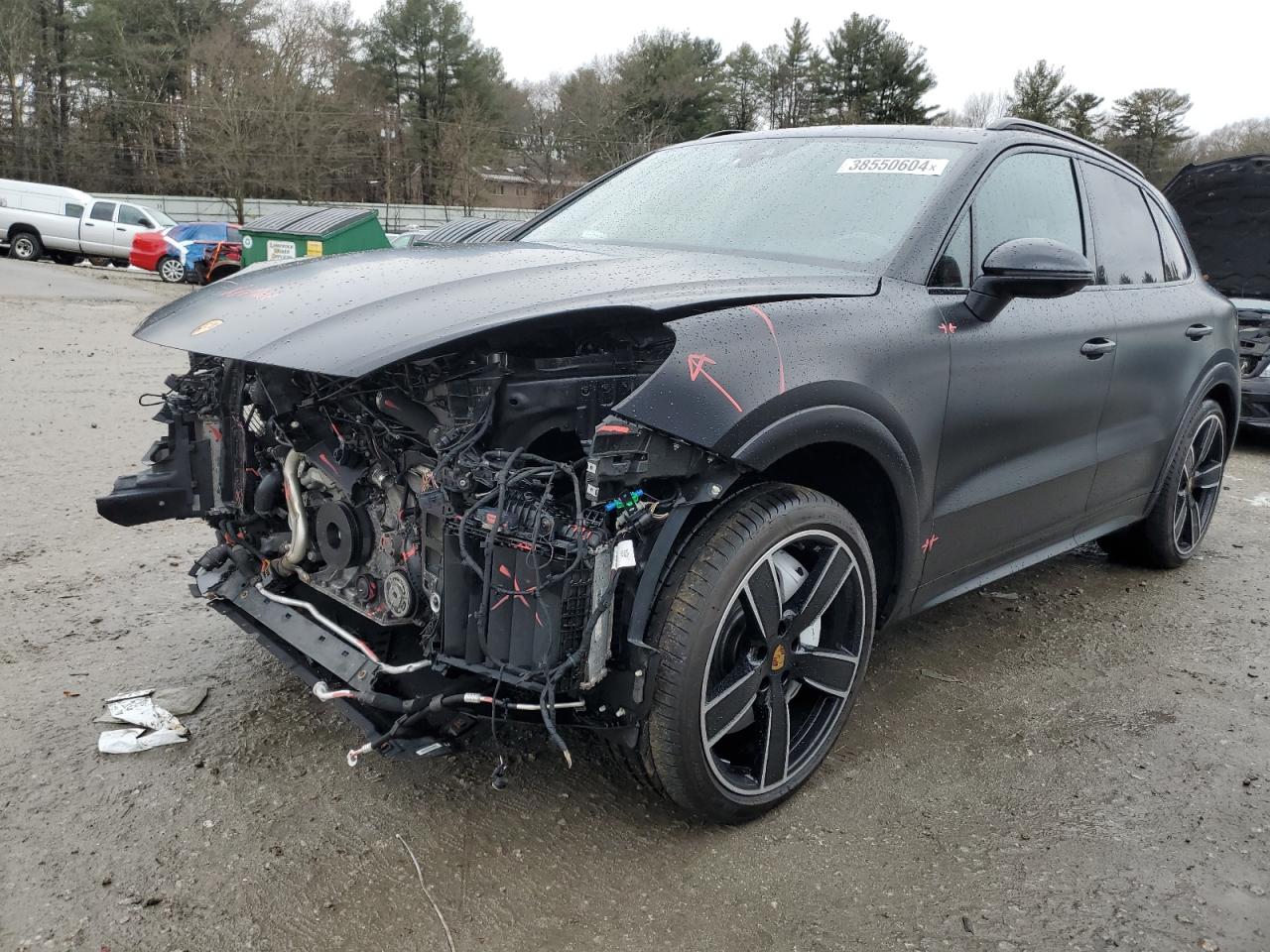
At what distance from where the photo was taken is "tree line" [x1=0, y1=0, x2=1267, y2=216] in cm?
4122

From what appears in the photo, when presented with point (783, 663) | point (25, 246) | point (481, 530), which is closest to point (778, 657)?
point (783, 663)

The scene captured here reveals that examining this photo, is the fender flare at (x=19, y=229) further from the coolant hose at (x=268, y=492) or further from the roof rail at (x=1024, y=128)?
the roof rail at (x=1024, y=128)

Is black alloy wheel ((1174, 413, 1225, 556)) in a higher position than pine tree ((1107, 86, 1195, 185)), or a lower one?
lower

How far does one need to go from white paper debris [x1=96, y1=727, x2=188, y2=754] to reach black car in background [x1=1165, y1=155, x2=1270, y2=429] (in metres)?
9.00

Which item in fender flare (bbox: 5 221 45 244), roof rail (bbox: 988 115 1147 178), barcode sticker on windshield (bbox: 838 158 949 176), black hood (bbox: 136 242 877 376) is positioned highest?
roof rail (bbox: 988 115 1147 178)

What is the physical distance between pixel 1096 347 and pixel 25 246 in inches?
993

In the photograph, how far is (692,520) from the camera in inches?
93.0

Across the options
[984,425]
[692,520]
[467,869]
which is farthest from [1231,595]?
[467,869]

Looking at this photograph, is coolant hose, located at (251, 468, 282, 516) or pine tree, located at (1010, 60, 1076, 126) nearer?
coolant hose, located at (251, 468, 282, 516)

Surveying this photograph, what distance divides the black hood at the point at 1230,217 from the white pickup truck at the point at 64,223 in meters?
21.7

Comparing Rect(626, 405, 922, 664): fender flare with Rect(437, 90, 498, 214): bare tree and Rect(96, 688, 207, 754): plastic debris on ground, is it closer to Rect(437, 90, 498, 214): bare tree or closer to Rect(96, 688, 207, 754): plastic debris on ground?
Rect(96, 688, 207, 754): plastic debris on ground

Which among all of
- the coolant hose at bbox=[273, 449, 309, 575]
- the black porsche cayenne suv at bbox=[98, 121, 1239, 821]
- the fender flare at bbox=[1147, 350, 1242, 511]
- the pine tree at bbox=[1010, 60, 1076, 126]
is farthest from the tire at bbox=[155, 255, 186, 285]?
the pine tree at bbox=[1010, 60, 1076, 126]

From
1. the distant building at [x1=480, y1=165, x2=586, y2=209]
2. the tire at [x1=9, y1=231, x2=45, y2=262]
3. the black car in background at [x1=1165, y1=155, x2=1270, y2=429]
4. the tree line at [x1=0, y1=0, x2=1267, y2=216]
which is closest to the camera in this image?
the black car in background at [x1=1165, y1=155, x2=1270, y2=429]

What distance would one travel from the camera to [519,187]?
50.3 meters
